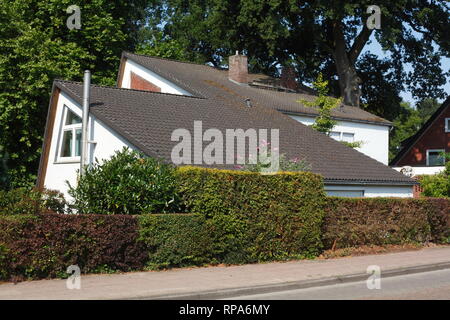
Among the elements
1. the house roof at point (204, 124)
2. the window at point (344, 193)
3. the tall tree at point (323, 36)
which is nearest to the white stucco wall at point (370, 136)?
the tall tree at point (323, 36)

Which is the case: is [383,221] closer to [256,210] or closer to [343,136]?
[256,210]

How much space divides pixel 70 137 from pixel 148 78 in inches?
464

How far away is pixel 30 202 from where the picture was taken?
1350 centimetres

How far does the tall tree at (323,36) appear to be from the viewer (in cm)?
3856

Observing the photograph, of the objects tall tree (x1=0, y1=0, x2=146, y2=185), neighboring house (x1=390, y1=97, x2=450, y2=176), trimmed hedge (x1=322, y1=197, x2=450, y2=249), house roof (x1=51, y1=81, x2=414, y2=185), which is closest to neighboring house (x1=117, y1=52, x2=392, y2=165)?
tall tree (x1=0, y1=0, x2=146, y2=185)

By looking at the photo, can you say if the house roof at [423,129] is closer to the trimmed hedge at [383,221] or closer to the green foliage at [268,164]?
the trimmed hedge at [383,221]

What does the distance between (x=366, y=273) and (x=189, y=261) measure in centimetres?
419

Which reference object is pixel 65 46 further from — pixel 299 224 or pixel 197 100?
pixel 299 224

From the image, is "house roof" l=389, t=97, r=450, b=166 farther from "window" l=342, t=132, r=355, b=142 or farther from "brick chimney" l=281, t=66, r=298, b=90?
"window" l=342, t=132, r=355, b=142

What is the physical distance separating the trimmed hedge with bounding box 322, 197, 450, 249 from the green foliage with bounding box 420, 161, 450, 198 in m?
5.57

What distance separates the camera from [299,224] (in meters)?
16.9

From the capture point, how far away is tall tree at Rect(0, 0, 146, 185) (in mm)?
27625
